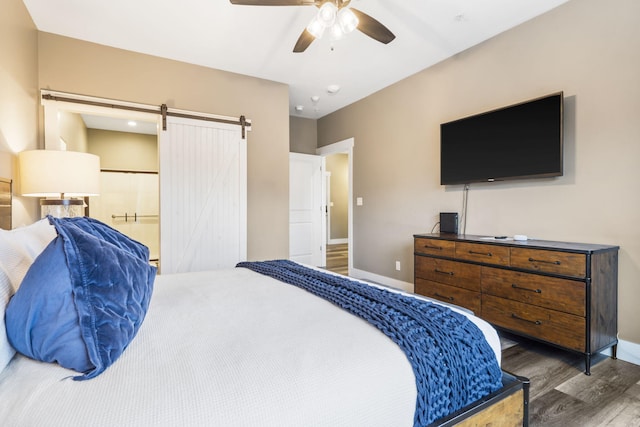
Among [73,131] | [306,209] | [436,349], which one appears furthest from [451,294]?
[73,131]

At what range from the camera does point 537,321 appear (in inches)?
91.7

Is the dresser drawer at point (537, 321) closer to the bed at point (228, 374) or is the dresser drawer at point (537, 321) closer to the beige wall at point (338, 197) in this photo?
the bed at point (228, 374)

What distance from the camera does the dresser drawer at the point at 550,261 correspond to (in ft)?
6.92

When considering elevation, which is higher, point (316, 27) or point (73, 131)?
point (316, 27)

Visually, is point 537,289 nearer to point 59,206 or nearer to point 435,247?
point 435,247

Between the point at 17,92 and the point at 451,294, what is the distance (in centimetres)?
390

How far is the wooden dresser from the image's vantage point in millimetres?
2104

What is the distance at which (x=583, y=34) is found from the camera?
97.5 inches

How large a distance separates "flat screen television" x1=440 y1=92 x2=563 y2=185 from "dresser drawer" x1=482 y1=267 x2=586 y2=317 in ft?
2.83

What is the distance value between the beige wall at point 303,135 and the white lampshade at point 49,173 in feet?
11.8

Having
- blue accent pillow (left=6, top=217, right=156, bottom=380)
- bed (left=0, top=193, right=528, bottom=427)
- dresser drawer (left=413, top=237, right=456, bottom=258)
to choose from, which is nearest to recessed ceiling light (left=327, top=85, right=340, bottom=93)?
dresser drawer (left=413, top=237, right=456, bottom=258)

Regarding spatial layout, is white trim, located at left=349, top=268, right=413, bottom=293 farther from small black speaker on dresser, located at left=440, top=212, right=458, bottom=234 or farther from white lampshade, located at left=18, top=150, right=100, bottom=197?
white lampshade, located at left=18, top=150, right=100, bottom=197

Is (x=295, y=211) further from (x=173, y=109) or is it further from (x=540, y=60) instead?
(x=540, y=60)

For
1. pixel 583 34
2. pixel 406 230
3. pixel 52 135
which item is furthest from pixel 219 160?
pixel 583 34
